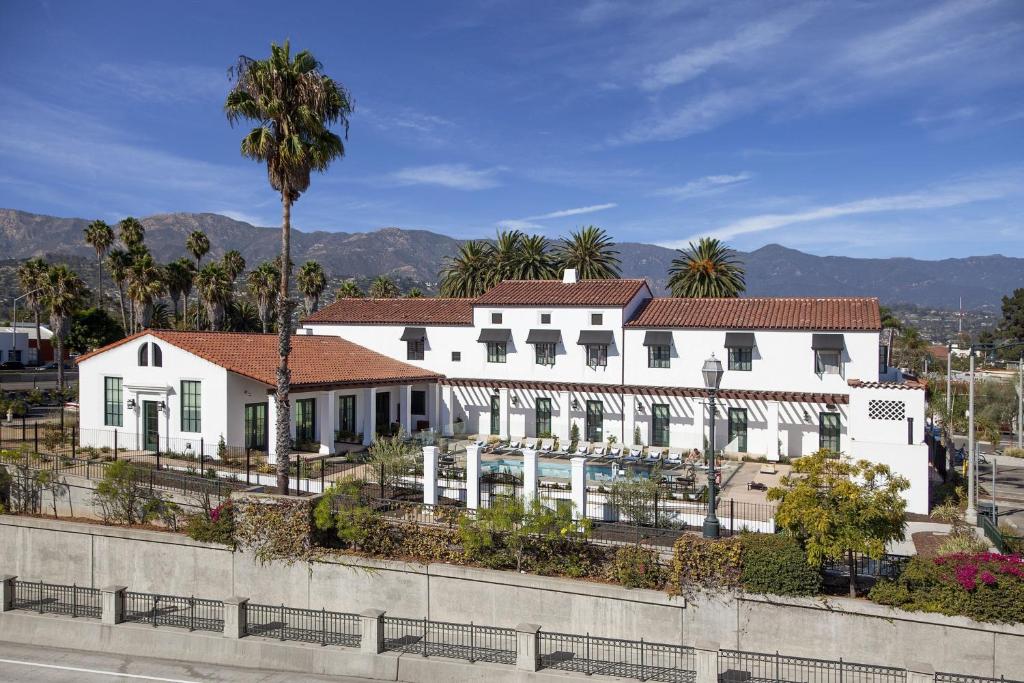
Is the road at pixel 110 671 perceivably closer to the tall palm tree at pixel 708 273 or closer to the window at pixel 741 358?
the window at pixel 741 358

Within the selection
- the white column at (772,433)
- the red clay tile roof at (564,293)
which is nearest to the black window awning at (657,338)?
the red clay tile roof at (564,293)

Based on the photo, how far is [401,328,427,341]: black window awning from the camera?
1497 inches

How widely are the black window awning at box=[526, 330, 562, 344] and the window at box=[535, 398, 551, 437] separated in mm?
2730

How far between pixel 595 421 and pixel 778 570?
1949 cm

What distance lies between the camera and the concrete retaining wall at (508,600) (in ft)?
44.8

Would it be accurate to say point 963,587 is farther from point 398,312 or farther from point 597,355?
point 398,312

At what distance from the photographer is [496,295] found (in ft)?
121

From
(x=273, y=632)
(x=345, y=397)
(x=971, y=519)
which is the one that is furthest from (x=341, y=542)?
(x=971, y=519)

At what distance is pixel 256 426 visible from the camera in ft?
93.2

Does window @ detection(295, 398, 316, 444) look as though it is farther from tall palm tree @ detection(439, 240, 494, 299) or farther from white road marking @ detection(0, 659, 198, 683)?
tall palm tree @ detection(439, 240, 494, 299)

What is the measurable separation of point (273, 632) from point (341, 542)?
3026 millimetres

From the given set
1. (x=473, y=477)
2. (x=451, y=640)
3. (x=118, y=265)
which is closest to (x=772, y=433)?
(x=473, y=477)

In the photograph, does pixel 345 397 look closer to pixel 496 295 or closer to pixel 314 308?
pixel 496 295

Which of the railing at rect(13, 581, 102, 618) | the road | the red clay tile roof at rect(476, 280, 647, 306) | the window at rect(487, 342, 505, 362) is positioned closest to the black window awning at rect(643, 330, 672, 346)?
Result: the red clay tile roof at rect(476, 280, 647, 306)
